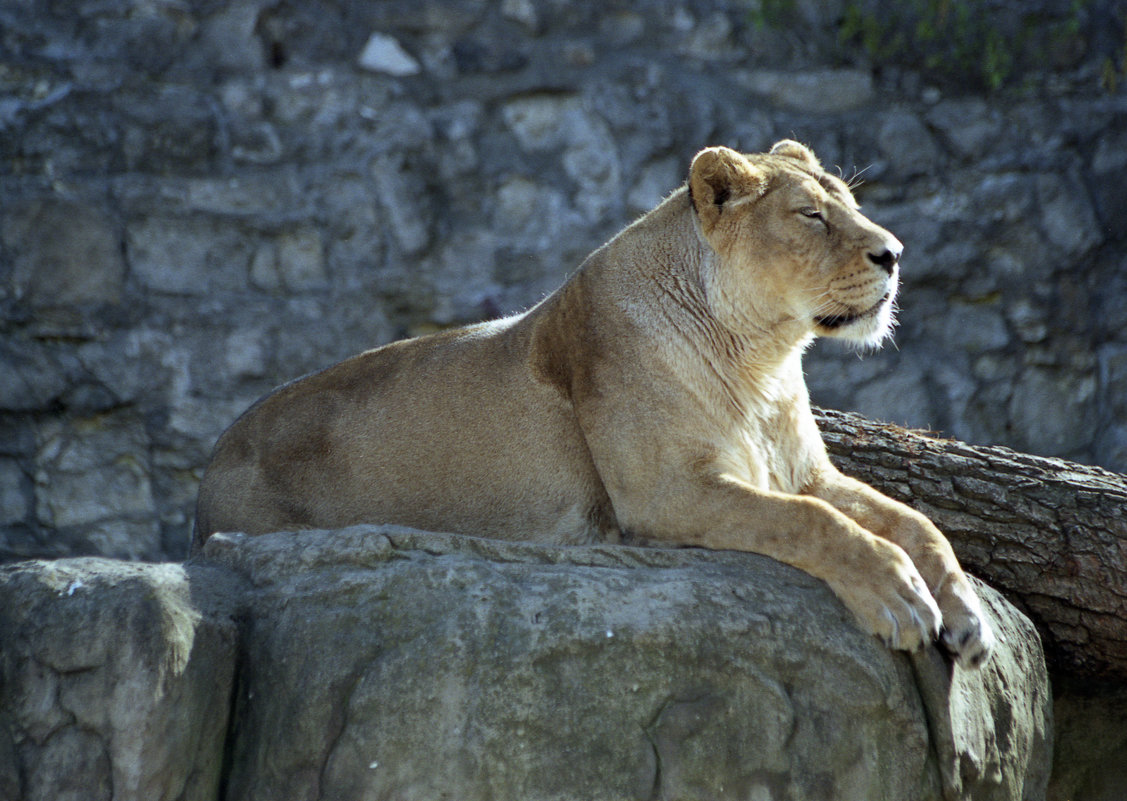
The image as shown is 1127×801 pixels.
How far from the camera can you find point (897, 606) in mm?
3346

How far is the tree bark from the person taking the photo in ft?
14.6

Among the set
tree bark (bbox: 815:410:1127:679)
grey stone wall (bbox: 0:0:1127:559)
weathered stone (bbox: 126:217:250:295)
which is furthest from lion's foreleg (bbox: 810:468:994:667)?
weathered stone (bbox: 126:217:250:295)

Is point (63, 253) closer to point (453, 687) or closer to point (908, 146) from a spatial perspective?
point (453, 687)

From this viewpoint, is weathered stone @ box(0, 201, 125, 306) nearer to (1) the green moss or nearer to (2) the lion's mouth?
(2) the lion's mouth

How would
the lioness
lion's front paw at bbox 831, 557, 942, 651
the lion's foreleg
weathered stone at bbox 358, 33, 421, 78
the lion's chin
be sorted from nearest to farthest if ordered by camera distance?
lion's front paw at bbox 831, 557, 942, 651, the lion's foreleg, the lioness, the lion's chin, weathered stone at bbox 358, 33, 421, 78

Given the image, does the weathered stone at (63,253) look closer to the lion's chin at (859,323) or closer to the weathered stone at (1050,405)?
the lion's chin at (859,323)

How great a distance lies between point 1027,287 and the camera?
22.8 ft

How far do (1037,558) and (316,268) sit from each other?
13.4 feet

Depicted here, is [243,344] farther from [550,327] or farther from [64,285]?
[550,327]

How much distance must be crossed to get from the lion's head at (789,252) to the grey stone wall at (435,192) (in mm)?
2761

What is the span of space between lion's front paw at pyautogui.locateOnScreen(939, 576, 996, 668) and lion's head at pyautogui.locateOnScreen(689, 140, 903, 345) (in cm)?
98

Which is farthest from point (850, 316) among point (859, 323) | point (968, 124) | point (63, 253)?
point (63, 253)

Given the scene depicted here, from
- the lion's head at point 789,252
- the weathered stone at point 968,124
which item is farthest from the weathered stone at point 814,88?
the lion's head at point 789,252

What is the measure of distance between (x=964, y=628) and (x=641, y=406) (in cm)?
123
